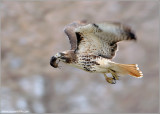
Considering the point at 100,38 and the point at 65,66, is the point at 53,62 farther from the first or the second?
the point at 65,66

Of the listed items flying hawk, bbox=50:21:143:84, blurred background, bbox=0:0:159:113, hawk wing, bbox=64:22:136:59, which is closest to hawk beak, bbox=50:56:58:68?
flying hawk, bbox=50:21:143:84

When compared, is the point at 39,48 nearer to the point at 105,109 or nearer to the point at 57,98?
the point at 57,98

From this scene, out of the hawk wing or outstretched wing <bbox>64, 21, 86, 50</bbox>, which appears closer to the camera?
the hawk wing

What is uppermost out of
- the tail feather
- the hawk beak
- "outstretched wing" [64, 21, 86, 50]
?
"outstretched wing" [64, 21, 86, 50]

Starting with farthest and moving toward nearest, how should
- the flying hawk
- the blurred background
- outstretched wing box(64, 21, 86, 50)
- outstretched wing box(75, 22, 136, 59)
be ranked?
the blurred background, outstretched wing box(64, 21, 86, 50), the flying hawk, outstretched wing box(75, 22, 136, 59)

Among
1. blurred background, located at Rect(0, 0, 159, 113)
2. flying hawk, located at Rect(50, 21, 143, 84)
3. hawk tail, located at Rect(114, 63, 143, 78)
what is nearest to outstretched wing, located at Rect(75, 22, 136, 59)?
flying hawk, located at Rect(50, 21, 143, 84)

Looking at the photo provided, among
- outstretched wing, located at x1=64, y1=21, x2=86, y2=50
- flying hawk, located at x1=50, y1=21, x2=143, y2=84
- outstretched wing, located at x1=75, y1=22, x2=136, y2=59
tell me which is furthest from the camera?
outstretched wing, located at x1=64, y1=21, x2=86, y2=50

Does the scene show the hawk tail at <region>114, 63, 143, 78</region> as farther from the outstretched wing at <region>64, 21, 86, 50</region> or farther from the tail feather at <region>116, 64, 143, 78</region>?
the outstretched wing at <region>64, 21, 86, 50</region>

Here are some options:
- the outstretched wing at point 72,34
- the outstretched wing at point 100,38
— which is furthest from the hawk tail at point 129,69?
the outstretched wing at point 72,34

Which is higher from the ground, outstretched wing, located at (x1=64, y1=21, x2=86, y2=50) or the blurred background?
the blurred background

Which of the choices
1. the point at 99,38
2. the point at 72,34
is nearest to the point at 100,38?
the point at 99,38
